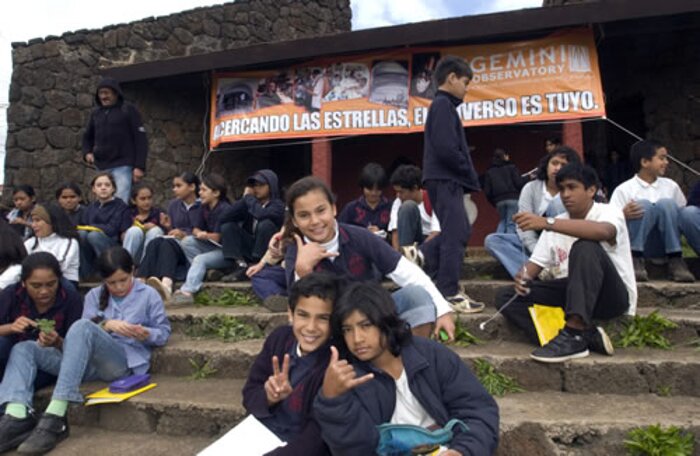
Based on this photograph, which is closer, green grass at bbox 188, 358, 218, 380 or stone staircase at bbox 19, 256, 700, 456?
stone staircase at bbox 19, 256, 700, 456

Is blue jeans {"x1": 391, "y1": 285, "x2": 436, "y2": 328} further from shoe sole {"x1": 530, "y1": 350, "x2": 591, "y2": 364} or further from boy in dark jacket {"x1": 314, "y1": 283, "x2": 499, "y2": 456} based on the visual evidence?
shoe sole {"x1": 530, "y1": 350, "x2": 591, "y2": 364}

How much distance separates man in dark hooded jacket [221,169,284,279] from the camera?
Result: 4859mm

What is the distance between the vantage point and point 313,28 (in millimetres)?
10625

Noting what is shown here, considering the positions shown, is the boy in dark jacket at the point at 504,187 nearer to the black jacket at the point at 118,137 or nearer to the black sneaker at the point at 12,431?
the black jacket at the point at 118,137

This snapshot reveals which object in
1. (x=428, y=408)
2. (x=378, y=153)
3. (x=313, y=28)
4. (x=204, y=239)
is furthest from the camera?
(x=313, y=28)

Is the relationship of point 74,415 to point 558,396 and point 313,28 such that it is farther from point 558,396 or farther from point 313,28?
point 313,28

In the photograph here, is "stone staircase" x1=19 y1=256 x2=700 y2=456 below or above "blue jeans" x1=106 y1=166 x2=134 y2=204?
below

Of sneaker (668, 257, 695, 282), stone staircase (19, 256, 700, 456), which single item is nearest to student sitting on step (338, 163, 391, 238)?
stone staircase (19, 256, 700, 456)

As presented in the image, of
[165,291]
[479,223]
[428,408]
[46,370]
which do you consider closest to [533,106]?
[479,223]

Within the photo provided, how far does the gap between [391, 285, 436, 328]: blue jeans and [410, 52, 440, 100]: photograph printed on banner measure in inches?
177

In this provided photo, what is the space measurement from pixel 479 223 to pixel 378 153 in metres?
1.95

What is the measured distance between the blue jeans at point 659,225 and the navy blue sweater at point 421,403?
2759 millimetres

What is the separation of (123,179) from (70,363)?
10.4 feet

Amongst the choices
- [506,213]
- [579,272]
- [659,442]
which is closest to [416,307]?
[579,272]
